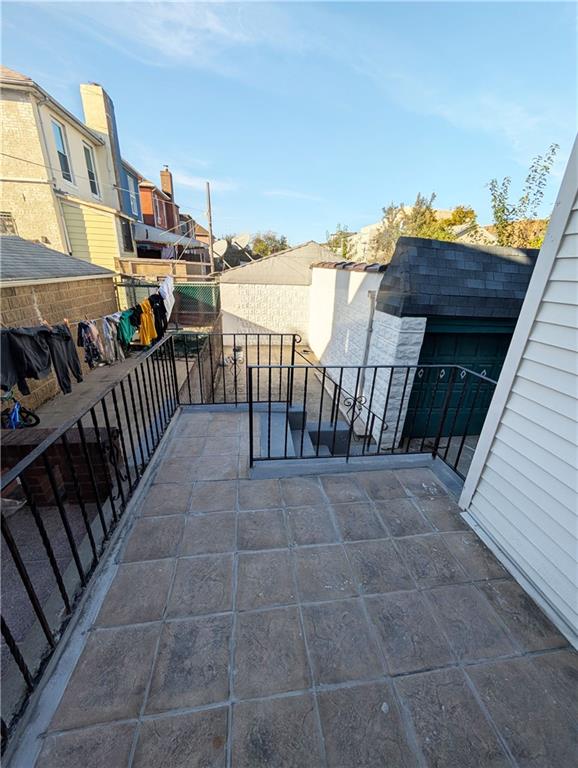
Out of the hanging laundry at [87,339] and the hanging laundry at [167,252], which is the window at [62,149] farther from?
the hanging laundry at [87,339]

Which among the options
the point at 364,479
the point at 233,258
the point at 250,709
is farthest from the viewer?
the point at 233,258

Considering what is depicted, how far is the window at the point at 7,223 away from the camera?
795cm

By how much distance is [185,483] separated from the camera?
2.37 meters

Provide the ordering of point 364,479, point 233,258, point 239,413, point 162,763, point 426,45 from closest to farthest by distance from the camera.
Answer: point 162,763 → point 364,479 → point 426,45 → point 239,413 → point 233,258

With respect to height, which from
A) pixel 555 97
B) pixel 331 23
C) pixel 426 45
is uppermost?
pixel 331 23

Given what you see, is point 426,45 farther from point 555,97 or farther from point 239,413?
point 239,413

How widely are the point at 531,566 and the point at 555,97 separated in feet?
11.2

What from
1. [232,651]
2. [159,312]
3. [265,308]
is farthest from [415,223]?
[232,651]

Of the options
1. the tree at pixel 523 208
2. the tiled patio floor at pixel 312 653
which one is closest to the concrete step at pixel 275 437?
the tiled patio floor at pixel 312 653

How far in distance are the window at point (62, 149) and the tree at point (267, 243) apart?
15069 mm

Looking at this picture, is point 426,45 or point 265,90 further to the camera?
point 265,90

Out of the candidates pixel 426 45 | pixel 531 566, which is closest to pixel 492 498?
pixel 531 566

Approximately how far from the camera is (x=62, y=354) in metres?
3.13

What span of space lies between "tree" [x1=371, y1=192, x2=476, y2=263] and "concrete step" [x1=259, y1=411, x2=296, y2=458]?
8332mm
